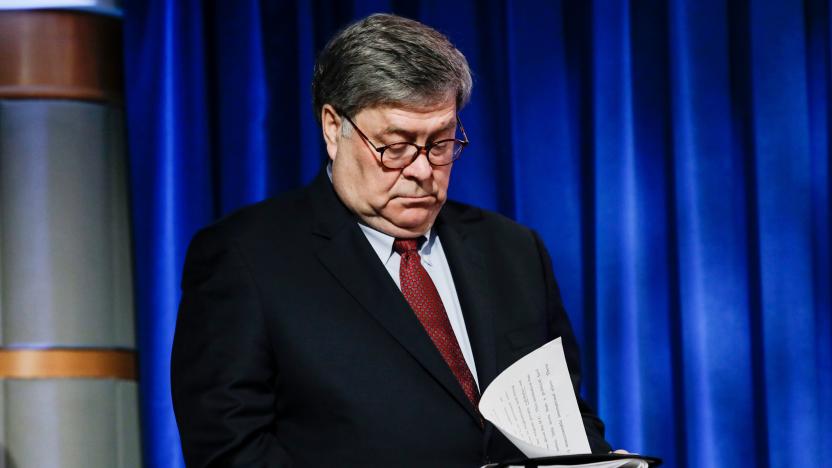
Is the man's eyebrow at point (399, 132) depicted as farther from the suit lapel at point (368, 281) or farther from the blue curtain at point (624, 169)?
the blue curtain at point (624, 169)

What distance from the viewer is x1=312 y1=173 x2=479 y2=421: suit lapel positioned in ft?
5.88

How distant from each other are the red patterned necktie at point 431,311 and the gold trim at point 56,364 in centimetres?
127

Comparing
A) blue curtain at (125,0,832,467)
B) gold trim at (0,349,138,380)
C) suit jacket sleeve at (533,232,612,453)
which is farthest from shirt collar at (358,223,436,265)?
gold trim at (0,349,138,380)

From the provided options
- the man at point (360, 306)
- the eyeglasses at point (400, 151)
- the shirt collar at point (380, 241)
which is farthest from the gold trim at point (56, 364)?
the eyeglasses at point (400, 151)

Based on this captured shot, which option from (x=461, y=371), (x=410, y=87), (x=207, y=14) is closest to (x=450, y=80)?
(x=410, y=87)

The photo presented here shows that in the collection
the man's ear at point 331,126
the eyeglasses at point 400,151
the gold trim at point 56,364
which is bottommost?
the gold trim at point 56,364

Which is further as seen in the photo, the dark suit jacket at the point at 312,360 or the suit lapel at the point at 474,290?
the suit lapel at the point at 474,290

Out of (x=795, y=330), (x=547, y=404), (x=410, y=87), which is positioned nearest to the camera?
(x=547, y=404)

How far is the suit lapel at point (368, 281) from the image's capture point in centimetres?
179

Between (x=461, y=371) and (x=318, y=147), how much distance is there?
125 cm

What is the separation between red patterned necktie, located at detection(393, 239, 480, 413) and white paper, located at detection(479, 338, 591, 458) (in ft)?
0.56

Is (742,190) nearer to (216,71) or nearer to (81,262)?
(216,71)

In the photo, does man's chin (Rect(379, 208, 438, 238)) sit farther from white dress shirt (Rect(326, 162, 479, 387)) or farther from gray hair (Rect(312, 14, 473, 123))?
gray hair (Rect(312, 14, 473, 123))

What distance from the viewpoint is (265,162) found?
292 centimetres
